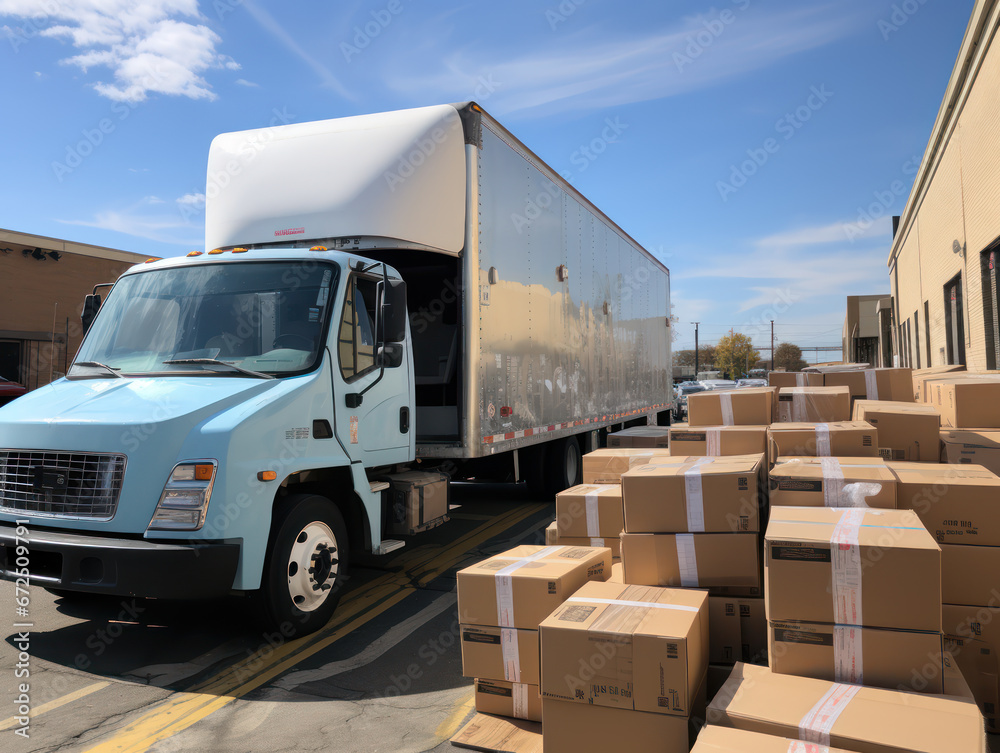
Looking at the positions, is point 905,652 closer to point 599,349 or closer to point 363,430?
point 363,430

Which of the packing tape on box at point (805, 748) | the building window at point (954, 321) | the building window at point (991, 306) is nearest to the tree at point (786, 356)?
the building window at point (954, 321)

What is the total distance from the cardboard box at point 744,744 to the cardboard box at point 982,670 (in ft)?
4.90

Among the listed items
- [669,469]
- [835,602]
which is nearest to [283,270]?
[669,469]

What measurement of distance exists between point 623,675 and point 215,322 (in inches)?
143

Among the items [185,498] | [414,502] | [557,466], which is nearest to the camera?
[185,498]

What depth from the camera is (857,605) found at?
111 inches

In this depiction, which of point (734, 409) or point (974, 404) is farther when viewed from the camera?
point (734, 409)

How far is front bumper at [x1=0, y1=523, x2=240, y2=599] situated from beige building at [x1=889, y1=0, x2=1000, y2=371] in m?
12.0

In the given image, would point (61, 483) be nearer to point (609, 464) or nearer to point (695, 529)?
point (695, 529)

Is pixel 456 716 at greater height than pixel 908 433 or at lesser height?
lesser

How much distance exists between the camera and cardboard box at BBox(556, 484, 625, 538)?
4535 mm

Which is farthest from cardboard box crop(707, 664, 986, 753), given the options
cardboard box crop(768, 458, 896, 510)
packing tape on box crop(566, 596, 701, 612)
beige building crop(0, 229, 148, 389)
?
beige building crop(0, 229, 148, 389)

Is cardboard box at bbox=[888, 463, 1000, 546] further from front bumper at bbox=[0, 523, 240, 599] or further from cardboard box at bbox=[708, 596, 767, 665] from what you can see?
front bumper at bbox=[0, 523, 240, 599]

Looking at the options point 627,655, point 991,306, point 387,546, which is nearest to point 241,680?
point 387,546
